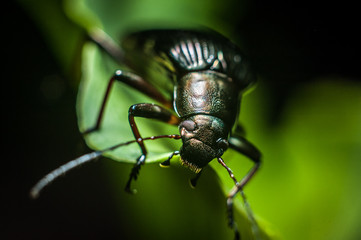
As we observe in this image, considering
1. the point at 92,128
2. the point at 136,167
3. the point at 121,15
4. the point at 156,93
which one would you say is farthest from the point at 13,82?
the point at 136,167

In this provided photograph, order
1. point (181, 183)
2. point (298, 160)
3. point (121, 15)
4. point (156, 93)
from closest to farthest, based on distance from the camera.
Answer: point (181, 183) < point (298, 160) < point (156, 93) < point (121, 15)

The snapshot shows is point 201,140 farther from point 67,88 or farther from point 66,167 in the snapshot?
point 67,88

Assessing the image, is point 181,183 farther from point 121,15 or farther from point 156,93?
point 121,15

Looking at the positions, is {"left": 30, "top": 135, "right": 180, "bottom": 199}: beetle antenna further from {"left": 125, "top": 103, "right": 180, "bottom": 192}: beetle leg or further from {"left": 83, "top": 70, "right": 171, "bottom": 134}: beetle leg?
{"left": 83, "top": 70, "right": 171, "bottom": 134}: beetle leg

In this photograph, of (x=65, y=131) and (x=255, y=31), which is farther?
(x=255, y=31)

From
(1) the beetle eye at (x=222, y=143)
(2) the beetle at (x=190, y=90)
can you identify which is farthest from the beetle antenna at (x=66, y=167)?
(1) the beetle eye at (x=222, y=143)

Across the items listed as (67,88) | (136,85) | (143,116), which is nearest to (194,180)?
(143,116)

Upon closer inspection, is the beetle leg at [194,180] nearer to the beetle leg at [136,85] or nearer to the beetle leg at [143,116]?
the beetle leg at [143,116]
